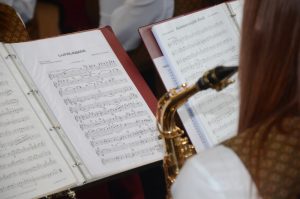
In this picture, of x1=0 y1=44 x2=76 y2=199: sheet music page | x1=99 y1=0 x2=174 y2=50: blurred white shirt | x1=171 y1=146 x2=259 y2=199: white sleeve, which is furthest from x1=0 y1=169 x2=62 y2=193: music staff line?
x1=99 y1=0 x2=174 y2=50: blurred white shirt

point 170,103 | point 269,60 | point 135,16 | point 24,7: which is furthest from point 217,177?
point 24,7

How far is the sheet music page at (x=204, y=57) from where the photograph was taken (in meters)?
1.29

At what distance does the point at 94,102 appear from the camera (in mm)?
1278

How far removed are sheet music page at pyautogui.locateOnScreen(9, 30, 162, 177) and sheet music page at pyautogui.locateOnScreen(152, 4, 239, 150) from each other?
13 centimetres

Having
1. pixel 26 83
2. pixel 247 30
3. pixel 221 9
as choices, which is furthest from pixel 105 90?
pixel 247 30

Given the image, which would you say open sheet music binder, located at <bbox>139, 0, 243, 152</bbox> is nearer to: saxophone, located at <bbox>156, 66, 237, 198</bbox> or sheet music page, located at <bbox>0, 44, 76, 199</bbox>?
saxophone, located at <bbox>156, 66, 237, 198</bbox>

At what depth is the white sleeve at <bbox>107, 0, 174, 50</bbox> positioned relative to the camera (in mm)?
1757

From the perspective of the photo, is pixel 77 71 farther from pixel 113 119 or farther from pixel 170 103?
pixel 170 103

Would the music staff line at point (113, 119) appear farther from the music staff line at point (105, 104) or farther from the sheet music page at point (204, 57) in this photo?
the sheet music page at point (204, 57)

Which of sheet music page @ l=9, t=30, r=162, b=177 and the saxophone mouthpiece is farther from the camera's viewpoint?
sheet music page @ l=9, t=30, r=162, b=177

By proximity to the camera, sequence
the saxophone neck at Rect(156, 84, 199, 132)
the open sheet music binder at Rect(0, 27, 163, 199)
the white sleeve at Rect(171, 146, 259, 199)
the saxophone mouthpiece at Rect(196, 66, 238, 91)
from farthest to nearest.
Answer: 1. the open sheet music binder at Rect(0, 27, 163, 199)
2. the saxophone neck at Rect(156, 84, 199, 132)
3. the saxophone mouthpiece at Rect(196, 66, 238, 91)
4. the white sleeve at Rect(171, 146, 259, 199)

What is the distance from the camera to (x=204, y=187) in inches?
27.7

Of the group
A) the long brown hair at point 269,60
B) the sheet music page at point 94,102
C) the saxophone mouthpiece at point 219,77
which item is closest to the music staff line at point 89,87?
the sheet music page at point 94,102

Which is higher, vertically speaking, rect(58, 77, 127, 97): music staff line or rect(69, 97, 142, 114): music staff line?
rect(58, 77, 127, 97): music staff line
